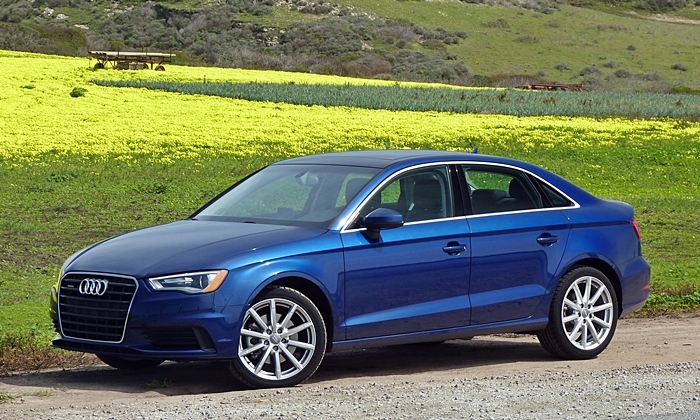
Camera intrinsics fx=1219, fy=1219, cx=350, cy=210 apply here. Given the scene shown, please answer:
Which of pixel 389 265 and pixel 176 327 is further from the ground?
pixel 389 265

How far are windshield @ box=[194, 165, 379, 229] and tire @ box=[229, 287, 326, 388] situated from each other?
67 cm

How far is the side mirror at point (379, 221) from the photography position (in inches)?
329

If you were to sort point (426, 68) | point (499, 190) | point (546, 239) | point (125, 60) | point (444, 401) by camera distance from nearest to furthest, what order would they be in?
point (444, 401) → point (546, 239) → point (499, 190) → point (125, 60) → point (426, 68)

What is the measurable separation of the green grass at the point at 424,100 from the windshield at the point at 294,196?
32863mm

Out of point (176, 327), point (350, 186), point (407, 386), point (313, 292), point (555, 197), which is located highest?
point (350, 186)

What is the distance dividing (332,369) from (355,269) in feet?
3.82

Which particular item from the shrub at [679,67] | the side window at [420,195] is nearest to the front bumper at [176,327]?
the side window at [420,195]

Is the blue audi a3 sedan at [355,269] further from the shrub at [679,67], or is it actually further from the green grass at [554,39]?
the shrub at [679,67]

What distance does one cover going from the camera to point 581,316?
9617mm

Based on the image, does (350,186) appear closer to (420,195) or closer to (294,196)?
(420,195)

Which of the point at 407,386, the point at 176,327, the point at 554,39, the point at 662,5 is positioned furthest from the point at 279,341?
the point at 662,5

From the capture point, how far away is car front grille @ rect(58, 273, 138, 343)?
25.8ft

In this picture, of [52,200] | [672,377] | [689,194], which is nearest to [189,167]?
[52,200]

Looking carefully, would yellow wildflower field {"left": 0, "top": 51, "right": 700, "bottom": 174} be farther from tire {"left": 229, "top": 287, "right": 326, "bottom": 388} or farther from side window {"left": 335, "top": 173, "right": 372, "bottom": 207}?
tire {"left": 229, "top": 287, "right": 326, "bottom": 388}
